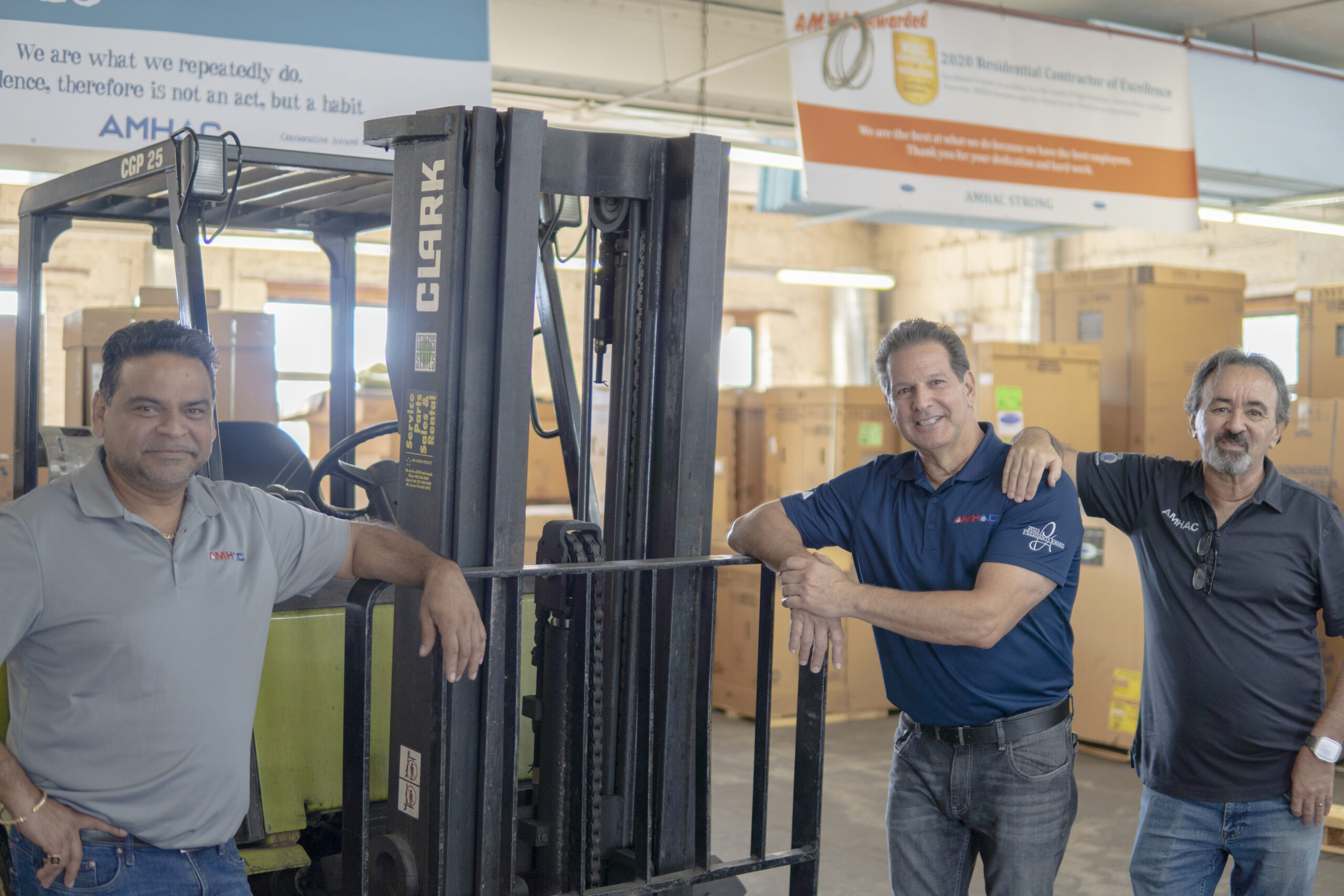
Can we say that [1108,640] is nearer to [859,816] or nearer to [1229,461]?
[859,816]

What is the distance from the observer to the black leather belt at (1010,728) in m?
2.79

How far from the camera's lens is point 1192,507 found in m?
3.25

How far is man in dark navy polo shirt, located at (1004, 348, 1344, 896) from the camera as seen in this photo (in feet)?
10.1

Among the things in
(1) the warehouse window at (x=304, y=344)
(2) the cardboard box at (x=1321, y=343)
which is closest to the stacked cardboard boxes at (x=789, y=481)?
(2) the cardboard box at (x=1321, y=343)

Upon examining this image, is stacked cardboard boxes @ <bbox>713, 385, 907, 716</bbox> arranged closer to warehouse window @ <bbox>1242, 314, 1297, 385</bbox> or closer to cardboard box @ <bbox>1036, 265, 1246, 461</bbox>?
cardboard box @ <bbox>1036, 265, 1246, 461</bbox>

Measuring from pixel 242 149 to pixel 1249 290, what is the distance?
12.6 m

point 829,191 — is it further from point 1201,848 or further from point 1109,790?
point 1201,848

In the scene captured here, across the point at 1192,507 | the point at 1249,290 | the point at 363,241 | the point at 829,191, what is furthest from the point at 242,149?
the point at 1249,290

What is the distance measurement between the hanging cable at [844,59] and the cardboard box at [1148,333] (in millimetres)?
2251

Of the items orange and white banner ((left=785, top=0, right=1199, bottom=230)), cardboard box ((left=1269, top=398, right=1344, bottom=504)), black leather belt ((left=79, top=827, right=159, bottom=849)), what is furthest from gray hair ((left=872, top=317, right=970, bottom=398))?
cardboard box ((left=1269, top=398, right=1344, bottom=504))

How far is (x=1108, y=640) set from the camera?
7.35 metres

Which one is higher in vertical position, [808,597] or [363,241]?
[363,241]

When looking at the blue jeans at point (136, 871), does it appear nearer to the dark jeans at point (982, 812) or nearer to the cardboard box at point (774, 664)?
the dark jeans at point (982, 812)

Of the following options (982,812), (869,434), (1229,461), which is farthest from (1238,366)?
(869,434)
